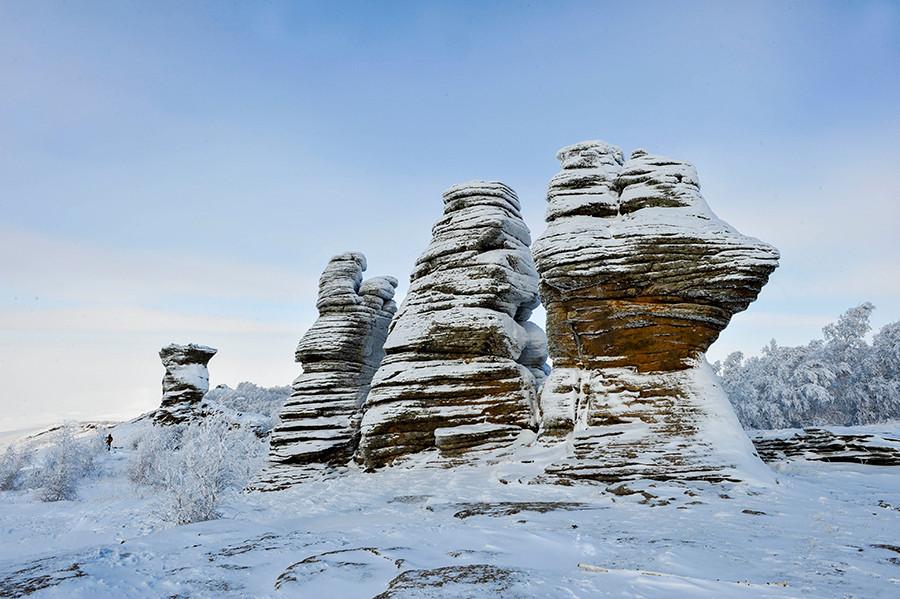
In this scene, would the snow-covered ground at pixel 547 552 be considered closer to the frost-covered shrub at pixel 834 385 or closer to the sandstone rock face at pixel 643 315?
the sandstone rock face at pixel 643 315

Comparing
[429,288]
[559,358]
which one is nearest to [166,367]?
[429,288]

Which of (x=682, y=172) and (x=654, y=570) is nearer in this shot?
(x=654, y=570)

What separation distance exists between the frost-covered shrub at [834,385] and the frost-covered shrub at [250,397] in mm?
53369

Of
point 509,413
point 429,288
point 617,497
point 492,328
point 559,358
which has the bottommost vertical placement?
point 617,497

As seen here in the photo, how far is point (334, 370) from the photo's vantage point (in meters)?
26.8

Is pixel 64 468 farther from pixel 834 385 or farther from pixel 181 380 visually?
pixel 834 385

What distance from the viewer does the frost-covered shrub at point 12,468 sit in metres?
34.9

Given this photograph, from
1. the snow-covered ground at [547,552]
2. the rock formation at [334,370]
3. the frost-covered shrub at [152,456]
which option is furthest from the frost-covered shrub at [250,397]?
the snow-covered ground at [547,552]

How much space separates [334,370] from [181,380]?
2935 centimetres

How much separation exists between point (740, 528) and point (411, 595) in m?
4.96

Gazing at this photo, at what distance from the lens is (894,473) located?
10758mm

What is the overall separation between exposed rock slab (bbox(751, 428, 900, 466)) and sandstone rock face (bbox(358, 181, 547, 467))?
7.67m

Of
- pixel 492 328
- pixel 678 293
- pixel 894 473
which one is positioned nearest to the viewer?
pixel 894 473

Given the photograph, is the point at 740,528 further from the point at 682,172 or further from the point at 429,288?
the point at 429,288
